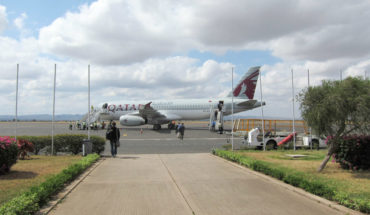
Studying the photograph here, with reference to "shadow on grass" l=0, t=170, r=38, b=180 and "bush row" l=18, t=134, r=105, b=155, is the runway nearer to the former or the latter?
"bush row" l=18, t=134, r=105, b=155

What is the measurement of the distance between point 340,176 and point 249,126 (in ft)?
59.0

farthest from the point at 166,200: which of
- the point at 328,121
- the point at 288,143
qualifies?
the point at 288,143

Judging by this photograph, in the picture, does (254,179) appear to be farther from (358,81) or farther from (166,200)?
(358,81)

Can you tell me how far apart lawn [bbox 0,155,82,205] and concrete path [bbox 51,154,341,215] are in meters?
1.29

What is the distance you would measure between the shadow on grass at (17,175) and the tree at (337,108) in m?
8.78

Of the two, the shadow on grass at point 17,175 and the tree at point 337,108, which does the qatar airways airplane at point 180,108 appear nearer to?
the tree at point 337,108

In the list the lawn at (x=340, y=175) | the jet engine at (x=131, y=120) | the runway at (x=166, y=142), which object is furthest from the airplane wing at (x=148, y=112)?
the lawn at (x=340, y=175)

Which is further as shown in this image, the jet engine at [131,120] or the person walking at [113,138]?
the jet engine at [131,120]

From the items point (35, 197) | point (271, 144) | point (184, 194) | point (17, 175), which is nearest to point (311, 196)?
point (184, 194)

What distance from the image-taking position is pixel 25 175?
922cm

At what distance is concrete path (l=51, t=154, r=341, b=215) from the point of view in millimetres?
5781

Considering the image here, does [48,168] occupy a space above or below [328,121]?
below

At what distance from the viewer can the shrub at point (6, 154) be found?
903cm

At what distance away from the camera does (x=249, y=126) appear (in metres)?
27.3
